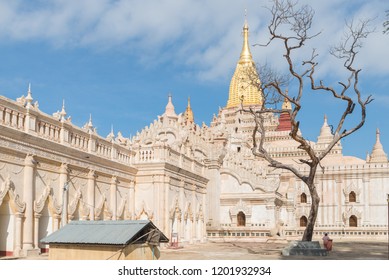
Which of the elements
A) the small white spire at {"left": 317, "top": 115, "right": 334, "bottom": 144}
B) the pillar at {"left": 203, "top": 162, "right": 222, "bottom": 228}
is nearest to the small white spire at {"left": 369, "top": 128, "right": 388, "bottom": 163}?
the small white spire at {"left": 317, "top": 115, "right": 334, "bottom": 144}

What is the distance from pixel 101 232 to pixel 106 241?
525 millimetres

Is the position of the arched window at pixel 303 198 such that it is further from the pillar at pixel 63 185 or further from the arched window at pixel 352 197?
the pillar at pixel 63 185

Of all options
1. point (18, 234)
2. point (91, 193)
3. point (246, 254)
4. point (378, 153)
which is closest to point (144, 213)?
point (91, 193)

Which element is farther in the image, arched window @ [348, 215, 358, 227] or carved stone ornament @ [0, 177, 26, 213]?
arched window @ [348, 215, 358, 227]

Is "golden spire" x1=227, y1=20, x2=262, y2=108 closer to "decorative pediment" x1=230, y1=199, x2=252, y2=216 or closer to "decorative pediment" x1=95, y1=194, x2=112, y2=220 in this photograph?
"decorative pediment" x1=230, y1=199, x2=252, y2=216

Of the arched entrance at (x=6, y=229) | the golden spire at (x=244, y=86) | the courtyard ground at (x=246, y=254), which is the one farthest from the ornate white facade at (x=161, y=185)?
the golden spire at (x=244, y=86)

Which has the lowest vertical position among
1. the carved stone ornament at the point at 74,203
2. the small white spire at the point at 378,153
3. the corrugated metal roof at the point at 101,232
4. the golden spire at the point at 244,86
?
the corrugated metal roof at the point at 101,232

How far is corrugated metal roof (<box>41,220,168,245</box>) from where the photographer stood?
13984 mm

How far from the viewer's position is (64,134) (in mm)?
23375

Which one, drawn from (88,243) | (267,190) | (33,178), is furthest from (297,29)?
(267,190)

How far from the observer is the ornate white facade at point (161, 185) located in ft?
67.5

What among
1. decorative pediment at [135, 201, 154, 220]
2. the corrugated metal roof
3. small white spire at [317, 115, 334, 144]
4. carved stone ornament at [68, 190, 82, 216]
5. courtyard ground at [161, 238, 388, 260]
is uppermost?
small white spire at [317, 115, 334, 144]

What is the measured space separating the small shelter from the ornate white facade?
5.74 m
